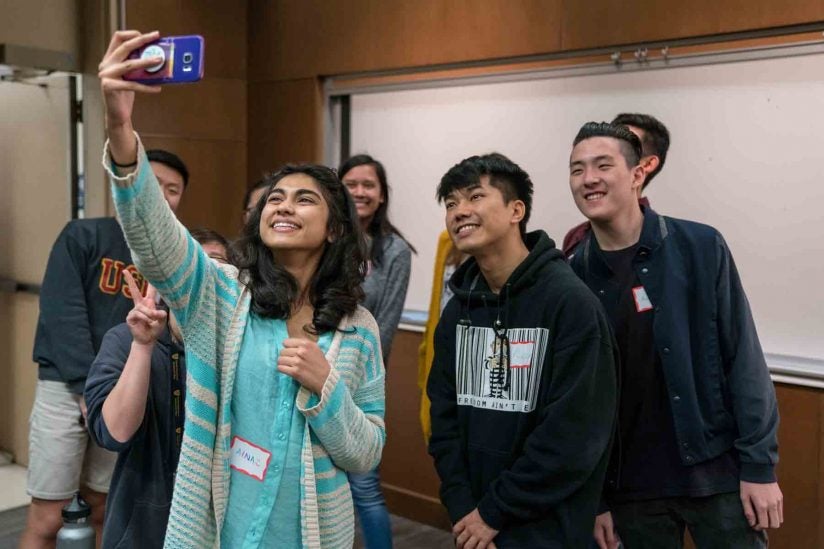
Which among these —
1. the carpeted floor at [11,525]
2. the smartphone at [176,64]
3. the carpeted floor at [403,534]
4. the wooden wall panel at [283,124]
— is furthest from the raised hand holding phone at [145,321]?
the wooden wall panel at [283,124]

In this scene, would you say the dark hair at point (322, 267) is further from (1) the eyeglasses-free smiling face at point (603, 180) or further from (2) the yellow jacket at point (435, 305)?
(2) the yellow jacket at point (435, 305)

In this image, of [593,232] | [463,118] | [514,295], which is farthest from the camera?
[463,118]

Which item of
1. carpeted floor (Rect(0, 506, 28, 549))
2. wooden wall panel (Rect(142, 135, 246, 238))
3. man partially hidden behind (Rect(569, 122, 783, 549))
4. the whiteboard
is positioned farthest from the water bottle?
wooden wall panel (Rect(142, 135, 246, 238))

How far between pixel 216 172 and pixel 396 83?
120 cm

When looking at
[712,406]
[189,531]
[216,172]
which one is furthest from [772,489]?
[216,172]

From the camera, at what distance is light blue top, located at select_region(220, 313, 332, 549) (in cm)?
144

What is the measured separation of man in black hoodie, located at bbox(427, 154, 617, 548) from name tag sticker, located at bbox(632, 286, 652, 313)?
223 millimetres

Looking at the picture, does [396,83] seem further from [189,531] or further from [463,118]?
[189,531]

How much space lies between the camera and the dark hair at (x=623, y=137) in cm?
194

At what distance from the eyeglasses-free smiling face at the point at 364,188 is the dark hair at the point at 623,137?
1265mm

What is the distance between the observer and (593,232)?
204 centimetres

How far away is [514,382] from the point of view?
5.69 feet

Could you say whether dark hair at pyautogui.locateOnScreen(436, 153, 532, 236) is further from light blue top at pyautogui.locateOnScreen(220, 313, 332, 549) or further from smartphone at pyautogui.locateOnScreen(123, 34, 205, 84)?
smartphone at pyautogui.locateOnScreen(123, 34, 205, 84)

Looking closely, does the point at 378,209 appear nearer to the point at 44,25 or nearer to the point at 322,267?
the point at 322,267
